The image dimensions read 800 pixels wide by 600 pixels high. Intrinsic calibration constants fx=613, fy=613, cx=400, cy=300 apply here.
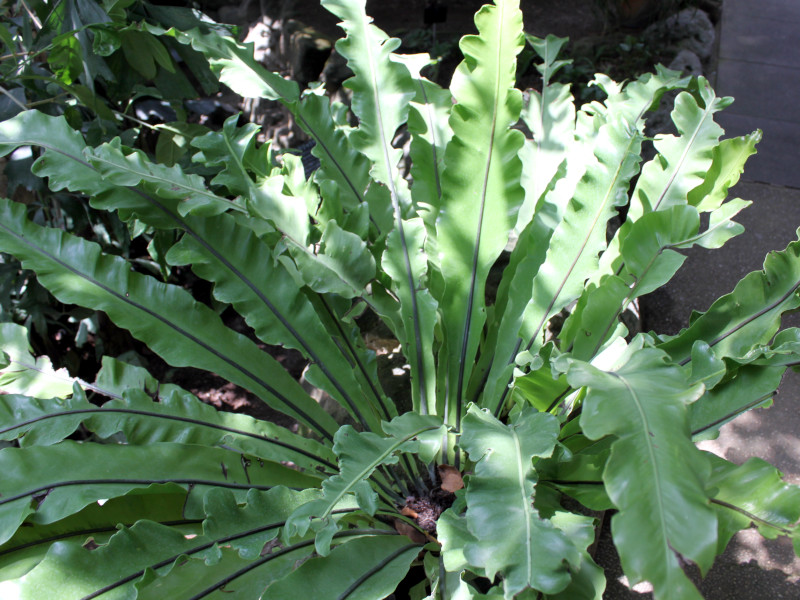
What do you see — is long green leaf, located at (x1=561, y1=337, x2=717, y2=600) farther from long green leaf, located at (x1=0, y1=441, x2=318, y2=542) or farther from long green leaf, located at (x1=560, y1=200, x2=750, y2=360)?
long green leaf, located at (x1=0, y1=441, x2=318, y2=542)

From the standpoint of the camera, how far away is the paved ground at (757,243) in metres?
1.31

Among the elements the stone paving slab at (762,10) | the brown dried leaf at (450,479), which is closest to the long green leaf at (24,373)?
the brown dried leaf at (450,479)

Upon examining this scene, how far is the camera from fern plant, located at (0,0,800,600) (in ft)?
2.70

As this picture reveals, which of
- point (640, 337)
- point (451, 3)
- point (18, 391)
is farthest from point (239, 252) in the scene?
point (451, 3)

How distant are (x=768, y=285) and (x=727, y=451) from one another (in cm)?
70

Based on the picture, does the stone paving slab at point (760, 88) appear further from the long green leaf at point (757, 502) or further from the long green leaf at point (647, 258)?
the long green leaf at point (757, 502)

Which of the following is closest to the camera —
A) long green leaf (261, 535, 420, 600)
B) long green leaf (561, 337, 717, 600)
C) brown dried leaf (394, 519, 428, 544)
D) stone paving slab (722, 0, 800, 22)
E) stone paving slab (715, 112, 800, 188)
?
long green leaf (561, 337, 717, 600)

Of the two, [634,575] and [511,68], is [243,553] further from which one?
[511,68]

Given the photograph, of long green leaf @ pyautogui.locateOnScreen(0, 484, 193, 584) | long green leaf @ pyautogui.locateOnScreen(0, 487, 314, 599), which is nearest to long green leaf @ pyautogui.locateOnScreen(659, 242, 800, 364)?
long green leaf @ pyautogui.locateOnScreen(0, 487, 314, 599)

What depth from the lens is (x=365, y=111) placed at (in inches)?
53.5

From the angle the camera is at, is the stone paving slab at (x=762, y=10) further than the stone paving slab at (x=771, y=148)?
Yes

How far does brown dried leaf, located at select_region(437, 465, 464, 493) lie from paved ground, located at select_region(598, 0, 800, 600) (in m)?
0.43

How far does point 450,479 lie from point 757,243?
1774 millimetres

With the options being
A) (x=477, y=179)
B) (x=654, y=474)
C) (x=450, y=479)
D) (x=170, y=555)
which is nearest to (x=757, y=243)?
(x=477, y=179)
